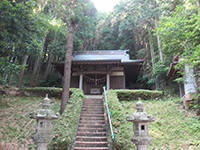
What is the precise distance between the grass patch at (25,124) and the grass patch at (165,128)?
1.55 m

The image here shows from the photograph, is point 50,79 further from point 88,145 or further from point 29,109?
point 88,145

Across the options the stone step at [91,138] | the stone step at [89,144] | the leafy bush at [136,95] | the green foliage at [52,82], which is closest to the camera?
the stone step at [89,144]

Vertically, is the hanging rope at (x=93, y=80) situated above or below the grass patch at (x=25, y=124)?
above

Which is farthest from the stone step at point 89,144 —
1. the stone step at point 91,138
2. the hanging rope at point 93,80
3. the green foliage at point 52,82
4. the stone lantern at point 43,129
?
the green foliage at point 52,82

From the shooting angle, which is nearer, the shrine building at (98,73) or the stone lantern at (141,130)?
the stone lantern at (141,130)

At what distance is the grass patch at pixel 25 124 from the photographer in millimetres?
4480

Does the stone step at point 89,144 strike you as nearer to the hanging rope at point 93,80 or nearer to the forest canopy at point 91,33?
the forest canopy at point 91,33

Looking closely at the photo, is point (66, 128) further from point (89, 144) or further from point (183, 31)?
point (183, 31)

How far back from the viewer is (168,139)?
524 cm

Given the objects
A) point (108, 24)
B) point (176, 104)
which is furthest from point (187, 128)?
point (108, 24)

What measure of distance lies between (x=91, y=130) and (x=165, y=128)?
10.2 ft

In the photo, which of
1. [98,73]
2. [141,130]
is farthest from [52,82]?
[141,130]

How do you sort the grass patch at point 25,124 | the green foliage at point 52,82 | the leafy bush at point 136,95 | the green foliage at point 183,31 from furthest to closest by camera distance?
the green foliage at point 52,82 < the leafy bush at point 136,95 < the green foliage at point 183,31 < the grass patch at point 25,124

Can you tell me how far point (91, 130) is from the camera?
5555 mm
